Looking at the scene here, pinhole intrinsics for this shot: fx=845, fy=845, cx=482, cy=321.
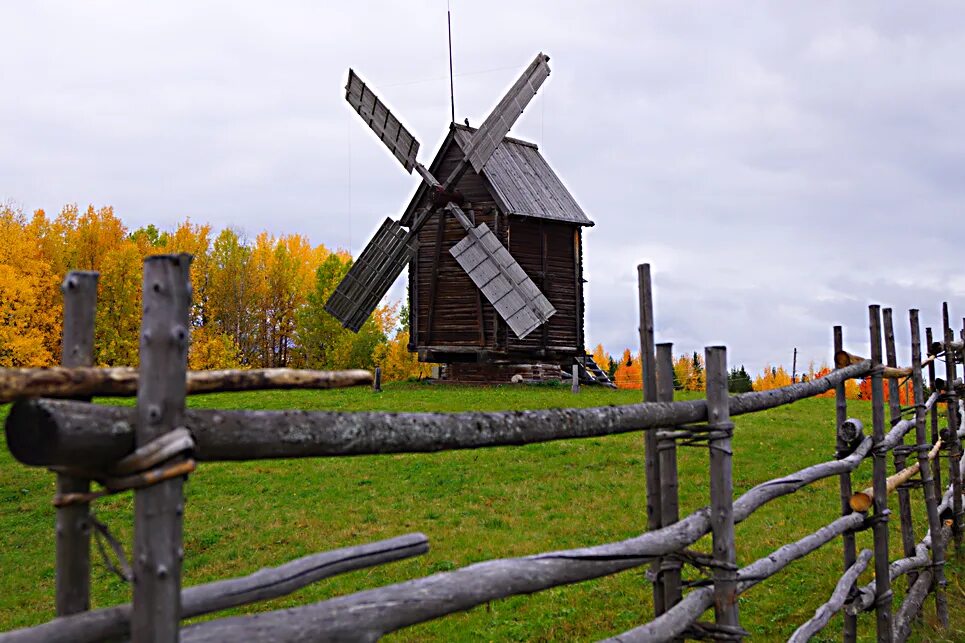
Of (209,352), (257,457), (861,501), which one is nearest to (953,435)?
(861,501)

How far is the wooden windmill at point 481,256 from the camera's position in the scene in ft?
87.2

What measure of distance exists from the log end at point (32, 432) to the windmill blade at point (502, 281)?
23.2 m

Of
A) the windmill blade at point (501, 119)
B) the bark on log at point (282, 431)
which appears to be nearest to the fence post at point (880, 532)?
the bark on log at point (282, 431)

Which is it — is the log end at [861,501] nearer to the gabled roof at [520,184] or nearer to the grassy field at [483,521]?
the grassy field at [483,521]

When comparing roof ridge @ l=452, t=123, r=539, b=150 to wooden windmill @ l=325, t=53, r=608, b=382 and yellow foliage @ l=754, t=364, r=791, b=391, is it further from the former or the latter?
yellow foliage @ l=754, t=364, r=791, b=391

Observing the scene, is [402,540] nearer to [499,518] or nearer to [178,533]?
[178,533]

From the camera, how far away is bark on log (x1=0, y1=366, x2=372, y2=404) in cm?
214

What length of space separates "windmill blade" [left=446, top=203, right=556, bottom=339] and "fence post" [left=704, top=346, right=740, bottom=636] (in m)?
20.9

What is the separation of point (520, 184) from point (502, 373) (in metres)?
6.48

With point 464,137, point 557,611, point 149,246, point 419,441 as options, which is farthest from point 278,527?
point 149,246

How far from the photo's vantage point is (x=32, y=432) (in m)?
2.15

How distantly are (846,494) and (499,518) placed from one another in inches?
273

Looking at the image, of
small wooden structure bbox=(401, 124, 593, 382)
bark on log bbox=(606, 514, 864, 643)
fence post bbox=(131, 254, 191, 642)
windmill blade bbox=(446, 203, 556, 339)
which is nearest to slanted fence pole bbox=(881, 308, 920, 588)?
bark on log bbox=(606, 514, 864, 643)

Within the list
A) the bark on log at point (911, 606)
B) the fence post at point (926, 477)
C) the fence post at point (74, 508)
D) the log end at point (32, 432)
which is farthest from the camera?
the fence post at point (926, 477)
